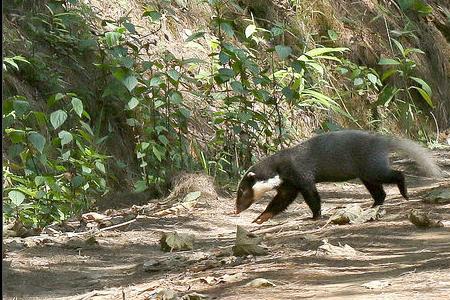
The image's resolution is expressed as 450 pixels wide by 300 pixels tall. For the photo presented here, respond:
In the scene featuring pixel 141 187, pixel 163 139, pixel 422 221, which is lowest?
pixel 422 221

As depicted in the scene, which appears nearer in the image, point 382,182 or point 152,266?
point 152,266

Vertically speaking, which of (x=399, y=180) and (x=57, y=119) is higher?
(x=57, y=119)

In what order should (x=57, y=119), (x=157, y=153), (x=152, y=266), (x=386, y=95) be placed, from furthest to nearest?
(x=386, y=95) → (x=157, y=153) → (x=57, y=119) → (x=152, y=266)

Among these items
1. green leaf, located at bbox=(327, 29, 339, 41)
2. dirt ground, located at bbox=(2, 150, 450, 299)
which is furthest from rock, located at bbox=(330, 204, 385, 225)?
green leaf, located at bbox=(327, 29, 339, 41)

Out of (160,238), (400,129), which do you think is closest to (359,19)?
(400,129)

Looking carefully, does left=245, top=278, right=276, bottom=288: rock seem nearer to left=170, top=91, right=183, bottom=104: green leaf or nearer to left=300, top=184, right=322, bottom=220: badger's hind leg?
left=300, top=184, right=322, bottom=220: badger's hind leg

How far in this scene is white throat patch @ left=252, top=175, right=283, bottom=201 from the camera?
7887mm

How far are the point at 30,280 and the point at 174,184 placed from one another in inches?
137

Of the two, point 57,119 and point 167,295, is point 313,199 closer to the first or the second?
point 57,119

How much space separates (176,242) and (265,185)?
1.96 m

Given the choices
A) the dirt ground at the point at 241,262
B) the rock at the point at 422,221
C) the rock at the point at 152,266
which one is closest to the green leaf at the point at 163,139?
the dirt ground at the point at 241,262

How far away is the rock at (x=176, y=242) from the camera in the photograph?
20.0ft

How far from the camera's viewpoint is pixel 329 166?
25.8 ft

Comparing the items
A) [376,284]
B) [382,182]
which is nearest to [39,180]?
[382,182]
